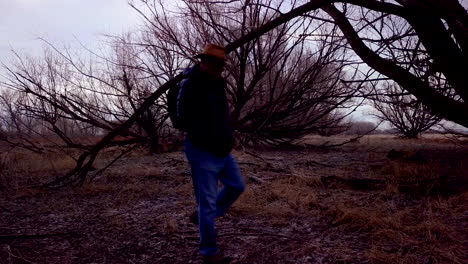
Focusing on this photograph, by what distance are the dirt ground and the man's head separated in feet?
4.81

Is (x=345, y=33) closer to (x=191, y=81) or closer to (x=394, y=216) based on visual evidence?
(x=394, y=216)

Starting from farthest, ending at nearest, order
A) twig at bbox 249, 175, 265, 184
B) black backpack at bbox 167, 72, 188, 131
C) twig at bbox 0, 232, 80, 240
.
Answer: twig at bbox 249, 175, 265, 184 → twig at bbox 0, 232, 80, 240 → black backpack at bbox 167, 72, 188, 131

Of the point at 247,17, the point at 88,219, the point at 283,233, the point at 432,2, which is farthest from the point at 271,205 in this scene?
the point at 247,17

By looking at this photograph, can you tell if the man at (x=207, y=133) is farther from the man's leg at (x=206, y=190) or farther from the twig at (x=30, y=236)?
the twig at (x=30, y=236)

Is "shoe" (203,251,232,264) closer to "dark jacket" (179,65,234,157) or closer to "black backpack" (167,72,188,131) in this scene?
"dark jacket" (179,65,234,157)

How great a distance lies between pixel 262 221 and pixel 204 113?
1.62 meters

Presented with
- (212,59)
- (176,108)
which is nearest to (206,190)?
(176,108)

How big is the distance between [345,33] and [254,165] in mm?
3207

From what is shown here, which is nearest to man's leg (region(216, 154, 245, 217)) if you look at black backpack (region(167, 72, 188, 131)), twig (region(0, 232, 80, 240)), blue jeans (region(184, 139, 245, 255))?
blue jeans (region(184, 139, 245, 255))

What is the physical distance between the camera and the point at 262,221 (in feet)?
12.7

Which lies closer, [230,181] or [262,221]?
[230,181]

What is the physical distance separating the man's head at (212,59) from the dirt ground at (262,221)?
4.81 ft

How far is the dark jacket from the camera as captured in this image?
2.72m

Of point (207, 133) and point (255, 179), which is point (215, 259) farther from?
point (255, 179)
